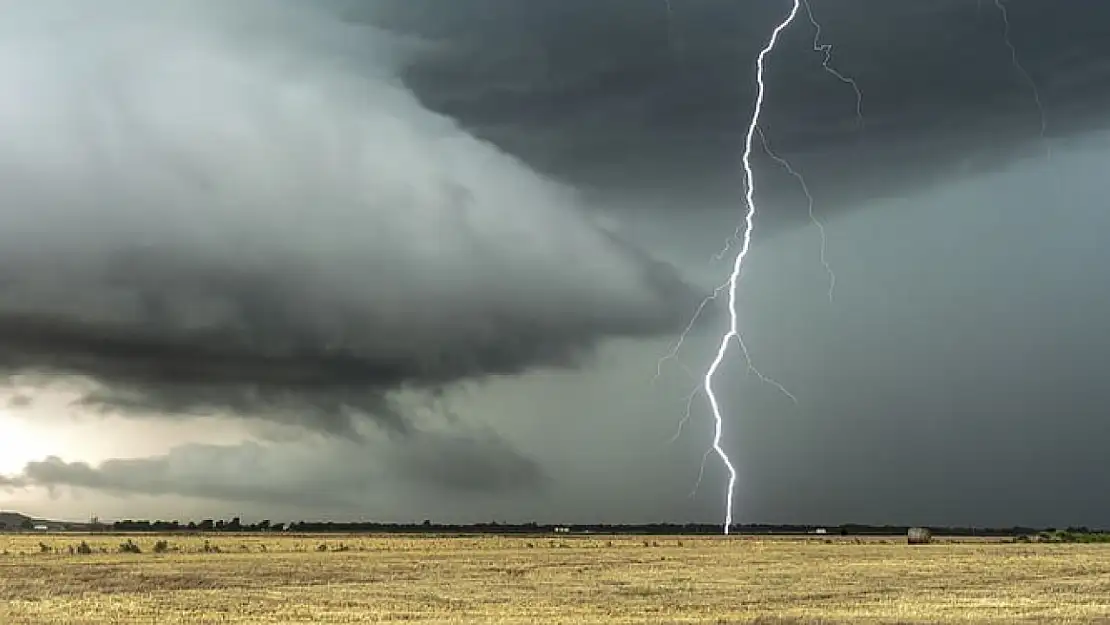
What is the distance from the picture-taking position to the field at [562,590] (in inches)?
1184

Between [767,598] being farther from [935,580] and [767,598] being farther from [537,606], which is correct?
[935,580]

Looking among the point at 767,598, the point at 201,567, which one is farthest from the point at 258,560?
the point at 767,598

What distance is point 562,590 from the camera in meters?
38.8

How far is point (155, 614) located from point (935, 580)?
29379 mm

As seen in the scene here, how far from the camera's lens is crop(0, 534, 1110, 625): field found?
30078mm

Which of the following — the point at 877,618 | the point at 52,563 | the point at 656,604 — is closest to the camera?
the point at 877,618

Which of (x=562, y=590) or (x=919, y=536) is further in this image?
(x=919, y=536)

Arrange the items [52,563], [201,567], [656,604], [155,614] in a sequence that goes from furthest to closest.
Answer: [52,563]
[201,567]
[656,604]
[155,614]

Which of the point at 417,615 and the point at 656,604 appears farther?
the point at 656,604

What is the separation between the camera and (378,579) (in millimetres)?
45406

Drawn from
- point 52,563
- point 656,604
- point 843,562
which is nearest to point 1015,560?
point 843,562

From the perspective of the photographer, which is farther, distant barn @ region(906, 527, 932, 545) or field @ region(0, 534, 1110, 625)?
distant barn @ region(906, 527, 932, 545)

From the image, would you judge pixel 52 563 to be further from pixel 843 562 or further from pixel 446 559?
pixel 843 562

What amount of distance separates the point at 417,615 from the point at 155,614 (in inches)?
299
